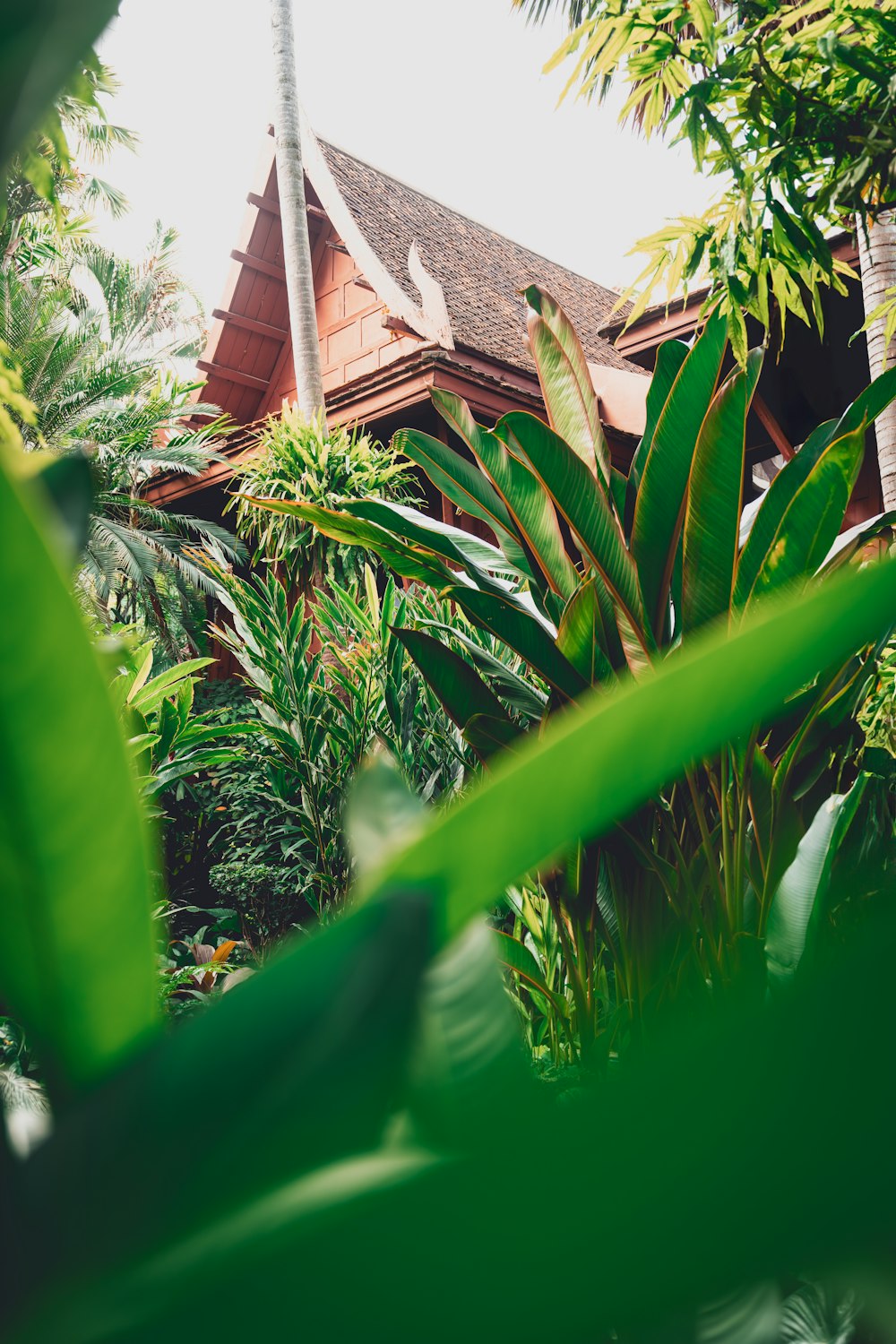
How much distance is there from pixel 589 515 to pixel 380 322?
783cm

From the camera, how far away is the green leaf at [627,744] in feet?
0.51

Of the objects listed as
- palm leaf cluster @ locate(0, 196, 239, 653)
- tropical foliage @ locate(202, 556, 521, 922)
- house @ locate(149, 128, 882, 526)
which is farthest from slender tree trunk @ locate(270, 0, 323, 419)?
tropical foliage @ locate(202, 556, 521, 922)

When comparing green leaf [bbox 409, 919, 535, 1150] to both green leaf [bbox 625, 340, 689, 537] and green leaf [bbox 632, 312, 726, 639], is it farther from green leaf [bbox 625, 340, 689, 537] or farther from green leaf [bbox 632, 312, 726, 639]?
green leaf [bbox 625, 340, 689, 537]

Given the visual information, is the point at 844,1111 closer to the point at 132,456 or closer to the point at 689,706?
the point at 689,706

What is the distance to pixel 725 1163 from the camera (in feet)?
0.42

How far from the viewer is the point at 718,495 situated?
4.97ft

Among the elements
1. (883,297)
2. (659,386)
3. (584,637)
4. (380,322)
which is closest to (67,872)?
(584,637)

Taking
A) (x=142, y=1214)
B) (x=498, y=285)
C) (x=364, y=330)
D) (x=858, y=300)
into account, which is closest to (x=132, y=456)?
(x=364, y=330)

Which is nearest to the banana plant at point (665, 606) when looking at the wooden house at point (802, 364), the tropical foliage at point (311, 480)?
the wooden house at point (802, 364)

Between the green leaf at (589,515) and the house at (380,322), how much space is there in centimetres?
569

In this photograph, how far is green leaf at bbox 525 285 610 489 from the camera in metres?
1.89

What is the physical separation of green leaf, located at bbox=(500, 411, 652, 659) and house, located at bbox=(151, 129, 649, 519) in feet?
18.7

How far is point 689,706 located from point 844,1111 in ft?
0.21

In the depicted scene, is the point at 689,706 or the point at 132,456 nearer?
the point at 689,706
